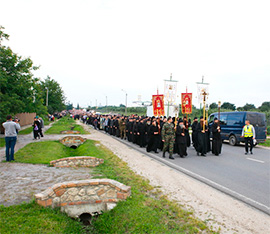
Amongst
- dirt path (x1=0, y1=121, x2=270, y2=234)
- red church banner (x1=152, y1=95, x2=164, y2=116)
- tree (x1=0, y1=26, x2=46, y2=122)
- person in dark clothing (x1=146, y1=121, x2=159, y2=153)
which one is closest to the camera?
dirt path (x1=0, y1=121, x2=270, y2=234)

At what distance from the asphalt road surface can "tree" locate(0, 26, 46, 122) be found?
920 centimetres

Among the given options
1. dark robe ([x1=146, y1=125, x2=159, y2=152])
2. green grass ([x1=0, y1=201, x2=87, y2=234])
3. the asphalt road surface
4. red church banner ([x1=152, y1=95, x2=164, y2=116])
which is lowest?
green grass ([x1=0, y1=201, x2=87, y2=234])

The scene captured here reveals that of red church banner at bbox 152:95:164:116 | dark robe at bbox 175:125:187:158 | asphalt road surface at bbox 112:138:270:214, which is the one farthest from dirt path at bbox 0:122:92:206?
red church banner at bbox 152:95:164:116

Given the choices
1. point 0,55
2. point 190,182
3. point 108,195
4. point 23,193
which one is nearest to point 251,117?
point 190,182

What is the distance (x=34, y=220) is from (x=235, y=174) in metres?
6.42

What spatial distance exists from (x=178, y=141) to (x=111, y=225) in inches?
295

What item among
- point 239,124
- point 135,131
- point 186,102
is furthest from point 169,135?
point 239,124

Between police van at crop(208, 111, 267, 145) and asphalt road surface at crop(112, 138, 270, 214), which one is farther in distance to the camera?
police van at crop(208, 111, 267, 145)

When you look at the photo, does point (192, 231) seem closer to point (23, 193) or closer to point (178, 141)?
point (23, 193)

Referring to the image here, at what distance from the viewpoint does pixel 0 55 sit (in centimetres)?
1549

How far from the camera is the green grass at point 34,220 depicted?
4395mm

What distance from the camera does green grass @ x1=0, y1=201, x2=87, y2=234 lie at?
439 centimetres

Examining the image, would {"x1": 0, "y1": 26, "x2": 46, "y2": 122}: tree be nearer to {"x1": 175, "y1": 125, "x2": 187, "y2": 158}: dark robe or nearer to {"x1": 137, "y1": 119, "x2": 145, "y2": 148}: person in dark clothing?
{"x1": 137, "y1": 119, "x2": 145, "y2": 148}: person in dark clothing

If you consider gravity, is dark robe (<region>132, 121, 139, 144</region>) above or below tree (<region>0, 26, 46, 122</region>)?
below
